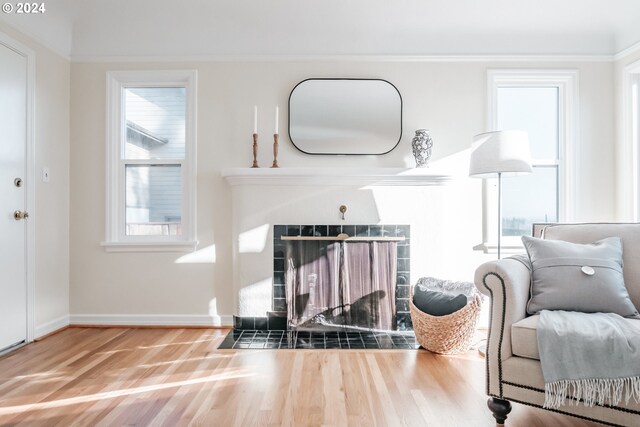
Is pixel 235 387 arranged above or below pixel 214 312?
below

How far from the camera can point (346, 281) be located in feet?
10.8

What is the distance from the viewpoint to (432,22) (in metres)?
3.38

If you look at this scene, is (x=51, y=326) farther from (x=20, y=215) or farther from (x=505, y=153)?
(x=505, y=153)

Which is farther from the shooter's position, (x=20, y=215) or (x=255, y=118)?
(x=255, y=118)

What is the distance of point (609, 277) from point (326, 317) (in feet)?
6.33

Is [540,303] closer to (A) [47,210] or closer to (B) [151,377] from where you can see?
(B) [151,377]

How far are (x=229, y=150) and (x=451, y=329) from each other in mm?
2225

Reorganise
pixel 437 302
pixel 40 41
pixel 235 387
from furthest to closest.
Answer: pixel 40 41
pixel 437 302
pixel 235 387

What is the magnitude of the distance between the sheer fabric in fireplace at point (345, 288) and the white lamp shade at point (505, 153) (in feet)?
3.19

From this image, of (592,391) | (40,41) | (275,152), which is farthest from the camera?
(275,152)

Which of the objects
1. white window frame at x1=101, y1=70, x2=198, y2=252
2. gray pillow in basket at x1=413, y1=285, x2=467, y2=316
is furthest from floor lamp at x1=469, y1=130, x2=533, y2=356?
white window frame at x1=101, y1=70, x2=198, y2=252

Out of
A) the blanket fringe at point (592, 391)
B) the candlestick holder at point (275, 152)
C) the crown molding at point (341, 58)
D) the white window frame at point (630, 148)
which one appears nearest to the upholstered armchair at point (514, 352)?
the blanket fringe at point (592, 391)

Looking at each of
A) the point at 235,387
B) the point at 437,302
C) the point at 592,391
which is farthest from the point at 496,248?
the point at 235,387

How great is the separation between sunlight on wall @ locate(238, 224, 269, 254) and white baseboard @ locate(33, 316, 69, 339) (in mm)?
1583
